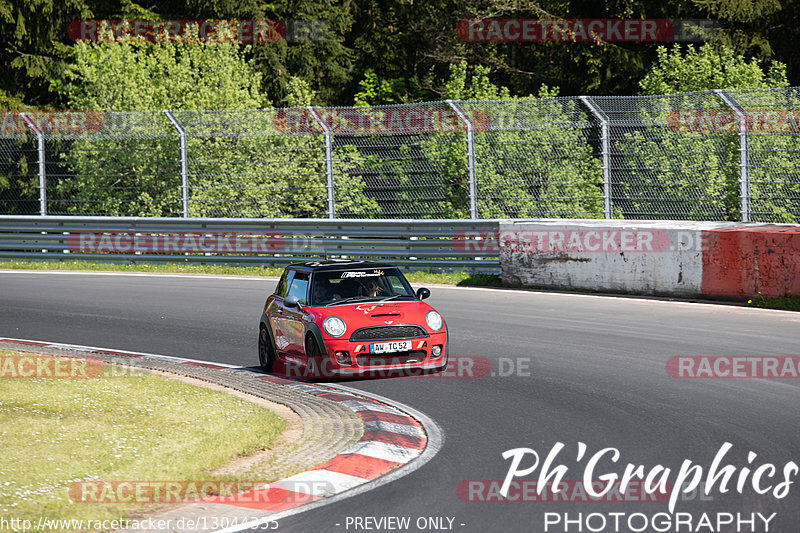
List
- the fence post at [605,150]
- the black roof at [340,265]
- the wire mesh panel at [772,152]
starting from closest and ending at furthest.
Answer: the black roof at [340,265] < the wire mesh panel at [772,152] < the fence post at [605,150]

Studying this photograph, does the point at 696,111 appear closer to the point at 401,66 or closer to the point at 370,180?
the point at 370,180

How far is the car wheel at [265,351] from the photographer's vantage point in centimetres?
1199

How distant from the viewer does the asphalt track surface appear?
21.3 feet

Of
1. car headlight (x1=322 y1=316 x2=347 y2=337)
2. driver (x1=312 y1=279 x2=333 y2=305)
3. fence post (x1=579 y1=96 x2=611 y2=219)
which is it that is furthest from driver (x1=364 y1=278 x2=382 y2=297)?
fence post (x1=579 y1=96 x2=611 y2=219)

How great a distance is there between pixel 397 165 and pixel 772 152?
7440 mm

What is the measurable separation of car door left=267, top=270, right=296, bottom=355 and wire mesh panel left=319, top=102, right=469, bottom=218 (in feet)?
28.0

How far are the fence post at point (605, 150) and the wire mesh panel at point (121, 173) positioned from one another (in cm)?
963

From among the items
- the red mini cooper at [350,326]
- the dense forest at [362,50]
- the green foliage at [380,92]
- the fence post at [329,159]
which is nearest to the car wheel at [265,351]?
the red mini cooper at [350,326]

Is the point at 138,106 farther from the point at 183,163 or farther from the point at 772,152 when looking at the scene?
the point at 772,152

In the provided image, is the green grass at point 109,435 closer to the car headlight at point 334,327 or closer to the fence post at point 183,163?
the car headlight at point 334,327

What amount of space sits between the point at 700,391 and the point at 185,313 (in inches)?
354

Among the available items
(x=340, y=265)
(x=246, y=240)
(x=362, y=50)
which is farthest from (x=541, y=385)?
(x=362, y=50)

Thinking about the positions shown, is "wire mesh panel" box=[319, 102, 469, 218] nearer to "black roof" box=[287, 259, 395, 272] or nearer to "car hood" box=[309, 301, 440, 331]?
"black roof" box=[287, 259, 395, 272]

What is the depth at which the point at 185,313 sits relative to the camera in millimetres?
16469
